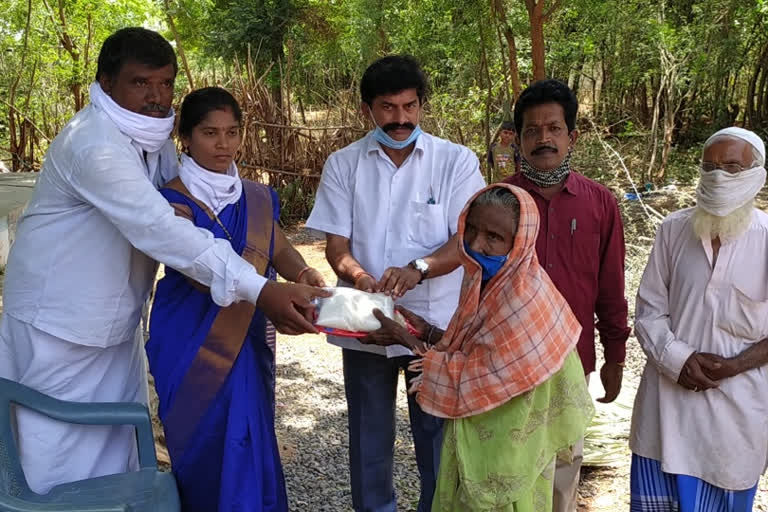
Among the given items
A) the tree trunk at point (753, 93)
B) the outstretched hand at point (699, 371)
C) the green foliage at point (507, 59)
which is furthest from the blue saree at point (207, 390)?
the tree trunk at point (753, 93)

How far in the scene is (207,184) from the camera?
2.49 m

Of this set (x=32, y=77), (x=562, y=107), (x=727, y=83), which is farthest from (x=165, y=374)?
(x=727, y=83)

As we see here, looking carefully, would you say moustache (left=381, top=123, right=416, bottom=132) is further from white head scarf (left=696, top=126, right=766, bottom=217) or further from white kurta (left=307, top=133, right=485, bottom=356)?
white head scarf (left=696, top=126, right=766, bottom=217)

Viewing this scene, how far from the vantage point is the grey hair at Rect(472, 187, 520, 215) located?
205 cm

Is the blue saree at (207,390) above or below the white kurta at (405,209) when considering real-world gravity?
below

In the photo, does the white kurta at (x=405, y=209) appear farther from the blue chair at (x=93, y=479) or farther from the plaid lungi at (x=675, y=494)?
the plaid lungi at (x=675, y=494)

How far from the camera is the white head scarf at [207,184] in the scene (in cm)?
247

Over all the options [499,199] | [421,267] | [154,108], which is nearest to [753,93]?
[421,267]

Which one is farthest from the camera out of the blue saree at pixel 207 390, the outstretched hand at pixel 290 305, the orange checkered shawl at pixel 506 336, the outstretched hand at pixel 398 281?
the outstretched hand at pixel 398 281

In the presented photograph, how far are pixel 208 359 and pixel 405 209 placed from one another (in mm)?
952

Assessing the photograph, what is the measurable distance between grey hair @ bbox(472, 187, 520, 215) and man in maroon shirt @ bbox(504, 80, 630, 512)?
699mm

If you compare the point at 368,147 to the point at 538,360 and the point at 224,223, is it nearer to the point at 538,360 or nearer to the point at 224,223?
the point at 224,223

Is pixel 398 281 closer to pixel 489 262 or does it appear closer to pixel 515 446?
pixel 489 262

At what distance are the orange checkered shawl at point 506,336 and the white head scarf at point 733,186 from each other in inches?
30.7
